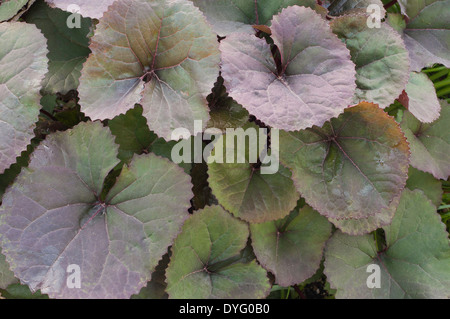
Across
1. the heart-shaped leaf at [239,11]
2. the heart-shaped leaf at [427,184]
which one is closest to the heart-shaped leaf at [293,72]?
the heart-shaped leaf at [239,11]

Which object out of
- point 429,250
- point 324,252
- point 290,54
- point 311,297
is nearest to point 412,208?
point 429,250

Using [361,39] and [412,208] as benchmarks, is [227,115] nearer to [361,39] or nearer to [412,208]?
[361,39]

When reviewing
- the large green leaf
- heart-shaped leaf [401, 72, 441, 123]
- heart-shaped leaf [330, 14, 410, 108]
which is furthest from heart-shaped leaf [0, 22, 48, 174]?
heart-shaped leaf [401, 72, 441, 123]

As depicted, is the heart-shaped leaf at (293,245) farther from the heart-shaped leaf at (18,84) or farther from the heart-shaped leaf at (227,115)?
the heart-shaped leaf at (18,84)

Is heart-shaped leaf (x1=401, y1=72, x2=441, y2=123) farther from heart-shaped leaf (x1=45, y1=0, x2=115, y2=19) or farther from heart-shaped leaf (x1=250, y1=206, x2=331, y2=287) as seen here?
heart-shaped leaf (x1=45, y1=0, x2=115, y2=19)

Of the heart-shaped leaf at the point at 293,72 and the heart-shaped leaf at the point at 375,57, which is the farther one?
the heart-shaped leaf at the point at 375,57
